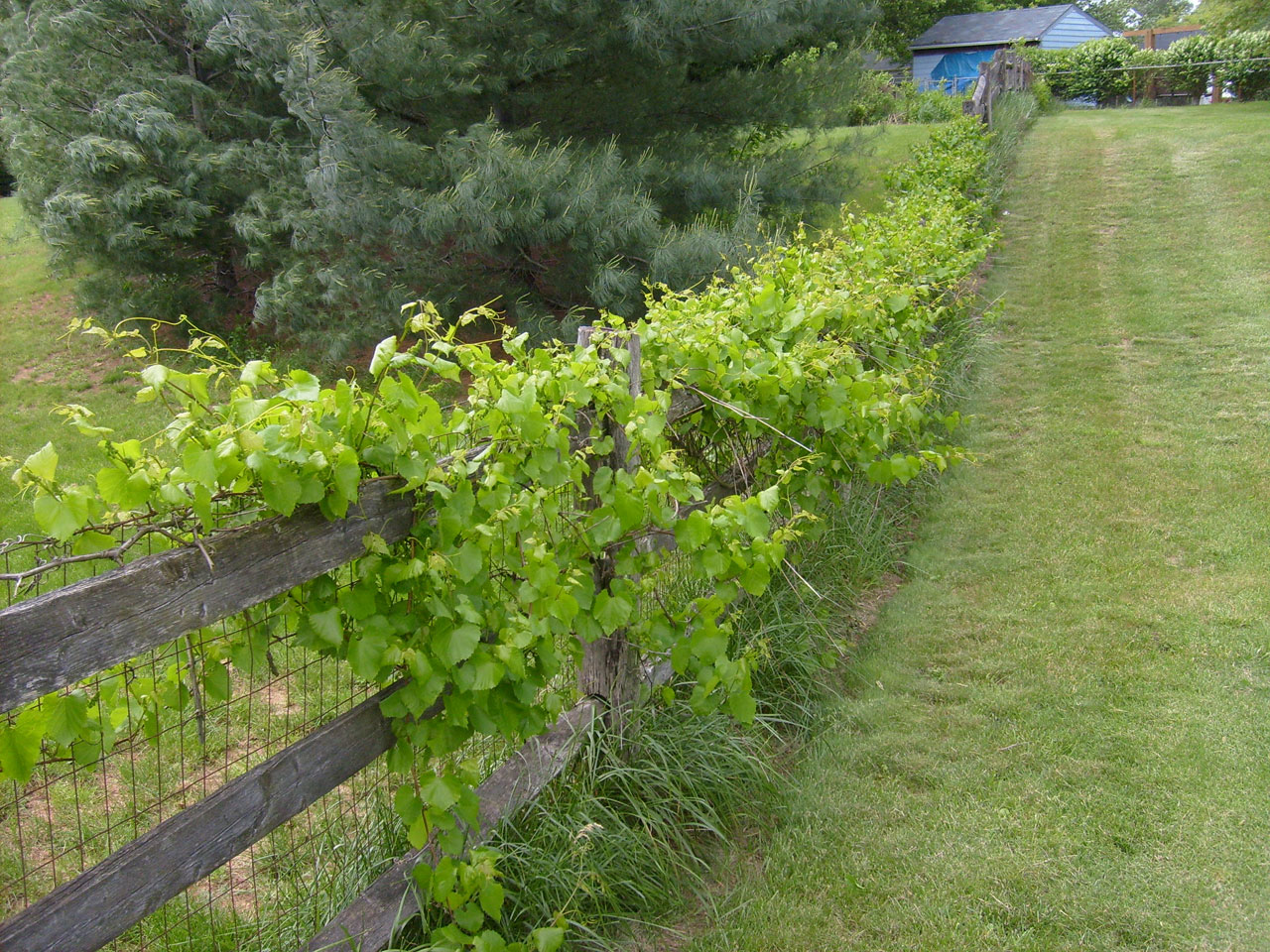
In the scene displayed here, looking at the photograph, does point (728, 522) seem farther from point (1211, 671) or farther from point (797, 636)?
point (1211, 671)

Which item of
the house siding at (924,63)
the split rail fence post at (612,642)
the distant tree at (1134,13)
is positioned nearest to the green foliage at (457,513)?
the split rail fence post at (612,642)

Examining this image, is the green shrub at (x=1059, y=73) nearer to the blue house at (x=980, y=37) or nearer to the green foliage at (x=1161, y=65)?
the green foliage at (x=1161, y=65)

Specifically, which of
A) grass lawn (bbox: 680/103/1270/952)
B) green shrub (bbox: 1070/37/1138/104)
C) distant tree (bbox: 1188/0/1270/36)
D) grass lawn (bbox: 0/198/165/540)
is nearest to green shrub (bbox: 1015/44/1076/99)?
green shrub (bbox: 1070/37/1138/104)

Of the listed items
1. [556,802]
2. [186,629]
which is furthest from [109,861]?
[556,802]

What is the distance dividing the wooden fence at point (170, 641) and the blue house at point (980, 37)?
40264mm

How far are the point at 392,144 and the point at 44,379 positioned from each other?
5216 millimetres

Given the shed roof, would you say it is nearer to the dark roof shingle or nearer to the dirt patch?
the dark roof shingle

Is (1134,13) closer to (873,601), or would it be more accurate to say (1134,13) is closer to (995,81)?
(995,81)

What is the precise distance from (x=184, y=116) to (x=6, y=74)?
2.10 m

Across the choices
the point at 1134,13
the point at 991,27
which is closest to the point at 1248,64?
the point at 991,27

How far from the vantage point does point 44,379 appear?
10.9 meters

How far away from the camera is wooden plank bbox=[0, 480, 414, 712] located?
1688 mm

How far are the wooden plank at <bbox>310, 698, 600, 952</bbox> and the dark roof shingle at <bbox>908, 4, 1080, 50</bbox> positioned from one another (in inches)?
1626

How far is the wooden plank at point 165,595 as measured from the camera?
5.54 ft
